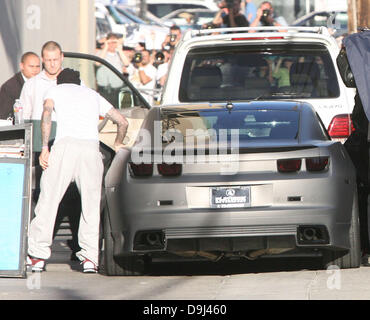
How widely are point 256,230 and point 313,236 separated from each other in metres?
0.47

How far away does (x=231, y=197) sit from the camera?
377 inches

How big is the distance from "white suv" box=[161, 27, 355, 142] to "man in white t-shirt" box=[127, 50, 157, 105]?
507 inches

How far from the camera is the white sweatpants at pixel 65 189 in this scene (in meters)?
10.5

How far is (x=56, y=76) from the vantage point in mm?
11797

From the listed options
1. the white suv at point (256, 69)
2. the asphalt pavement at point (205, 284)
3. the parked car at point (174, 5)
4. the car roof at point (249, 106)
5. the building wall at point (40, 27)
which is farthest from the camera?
the parked car at point (174, 5)

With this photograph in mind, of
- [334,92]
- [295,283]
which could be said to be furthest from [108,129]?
[295,283]

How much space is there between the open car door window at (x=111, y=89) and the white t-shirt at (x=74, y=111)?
1916 mm

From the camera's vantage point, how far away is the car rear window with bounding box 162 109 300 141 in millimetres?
10070

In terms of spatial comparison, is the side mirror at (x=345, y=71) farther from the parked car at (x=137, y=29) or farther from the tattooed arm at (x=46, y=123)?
the parked car at (x=137, y=29)

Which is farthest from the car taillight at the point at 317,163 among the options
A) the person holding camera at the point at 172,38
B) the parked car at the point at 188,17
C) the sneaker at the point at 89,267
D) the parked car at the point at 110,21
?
the parked car at the point at 188,17

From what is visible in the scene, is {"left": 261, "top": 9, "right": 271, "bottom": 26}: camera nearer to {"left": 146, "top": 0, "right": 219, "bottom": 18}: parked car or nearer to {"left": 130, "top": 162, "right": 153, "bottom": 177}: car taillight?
{"left": 146, "top": 0, "right": 219, "bottom": 18}: parked car

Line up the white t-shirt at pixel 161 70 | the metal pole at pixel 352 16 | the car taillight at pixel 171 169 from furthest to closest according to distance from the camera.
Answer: the white t-shirt at pixel 161 70, the metal pole at pixel 352 16, the car taillight at pixel 171 169

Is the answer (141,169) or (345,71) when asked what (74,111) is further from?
(345,71)

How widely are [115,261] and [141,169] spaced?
88 centimetres
